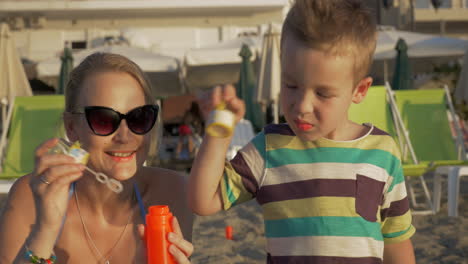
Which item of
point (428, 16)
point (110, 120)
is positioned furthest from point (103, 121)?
point (428, 16)

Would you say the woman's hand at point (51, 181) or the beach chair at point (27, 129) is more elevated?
the woman's hand at point (51, 181)

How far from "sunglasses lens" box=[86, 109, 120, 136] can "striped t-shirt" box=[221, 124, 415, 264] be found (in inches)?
15.8

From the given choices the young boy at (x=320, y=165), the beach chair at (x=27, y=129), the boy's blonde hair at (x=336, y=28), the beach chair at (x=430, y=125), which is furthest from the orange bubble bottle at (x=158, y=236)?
the beach chair at (x=430, y=125)

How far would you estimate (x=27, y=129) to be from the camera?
630 centimetres

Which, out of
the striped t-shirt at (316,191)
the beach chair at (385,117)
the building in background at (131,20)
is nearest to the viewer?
the striped t-shirt at (316,191)

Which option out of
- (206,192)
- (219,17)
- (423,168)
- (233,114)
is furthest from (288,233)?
(219,17)

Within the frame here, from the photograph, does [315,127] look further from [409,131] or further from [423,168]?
[409,131]

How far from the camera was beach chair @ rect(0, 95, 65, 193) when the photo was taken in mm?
6152

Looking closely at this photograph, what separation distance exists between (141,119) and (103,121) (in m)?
0.12

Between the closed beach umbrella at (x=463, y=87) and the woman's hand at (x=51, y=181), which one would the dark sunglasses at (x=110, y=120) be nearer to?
the woman's hand at (x=51, y=181)

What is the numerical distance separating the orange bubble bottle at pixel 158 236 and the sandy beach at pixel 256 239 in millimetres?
2987

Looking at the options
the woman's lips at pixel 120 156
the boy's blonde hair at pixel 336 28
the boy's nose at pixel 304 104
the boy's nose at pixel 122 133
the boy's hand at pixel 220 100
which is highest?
the boy's blonde hair at pixel 336 28

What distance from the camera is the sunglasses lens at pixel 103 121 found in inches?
70.0

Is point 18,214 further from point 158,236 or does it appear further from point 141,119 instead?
point 158,236
